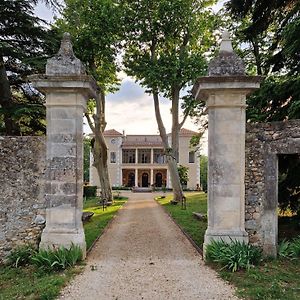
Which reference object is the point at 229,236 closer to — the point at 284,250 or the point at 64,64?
the point at 284,250

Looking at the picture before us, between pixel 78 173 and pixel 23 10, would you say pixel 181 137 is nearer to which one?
pixel 23 10

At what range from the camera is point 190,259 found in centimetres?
745

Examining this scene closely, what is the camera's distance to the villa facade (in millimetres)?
46219

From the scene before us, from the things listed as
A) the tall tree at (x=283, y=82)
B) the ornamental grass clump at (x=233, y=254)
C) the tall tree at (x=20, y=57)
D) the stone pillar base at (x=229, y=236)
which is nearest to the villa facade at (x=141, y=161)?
the tall tree at (x=20, y=57)

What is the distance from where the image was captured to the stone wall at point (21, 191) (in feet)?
24.1

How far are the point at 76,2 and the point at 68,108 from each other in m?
13.7

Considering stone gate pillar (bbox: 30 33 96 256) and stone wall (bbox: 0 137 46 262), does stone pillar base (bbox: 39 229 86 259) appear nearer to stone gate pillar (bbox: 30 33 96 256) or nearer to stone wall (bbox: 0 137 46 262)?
stone gate pillar (bbox: 30 33 96 256)

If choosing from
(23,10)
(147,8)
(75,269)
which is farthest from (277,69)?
(147,8)

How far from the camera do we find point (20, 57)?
1191cm

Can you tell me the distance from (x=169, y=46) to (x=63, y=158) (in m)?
14.9

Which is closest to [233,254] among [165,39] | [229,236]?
[229,236]

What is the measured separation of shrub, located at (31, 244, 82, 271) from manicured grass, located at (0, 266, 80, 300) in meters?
0.17

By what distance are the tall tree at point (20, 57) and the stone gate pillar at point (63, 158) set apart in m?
4.30

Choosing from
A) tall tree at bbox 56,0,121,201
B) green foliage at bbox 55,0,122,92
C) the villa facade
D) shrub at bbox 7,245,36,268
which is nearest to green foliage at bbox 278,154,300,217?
shrub at bbox 7,245,36,268
